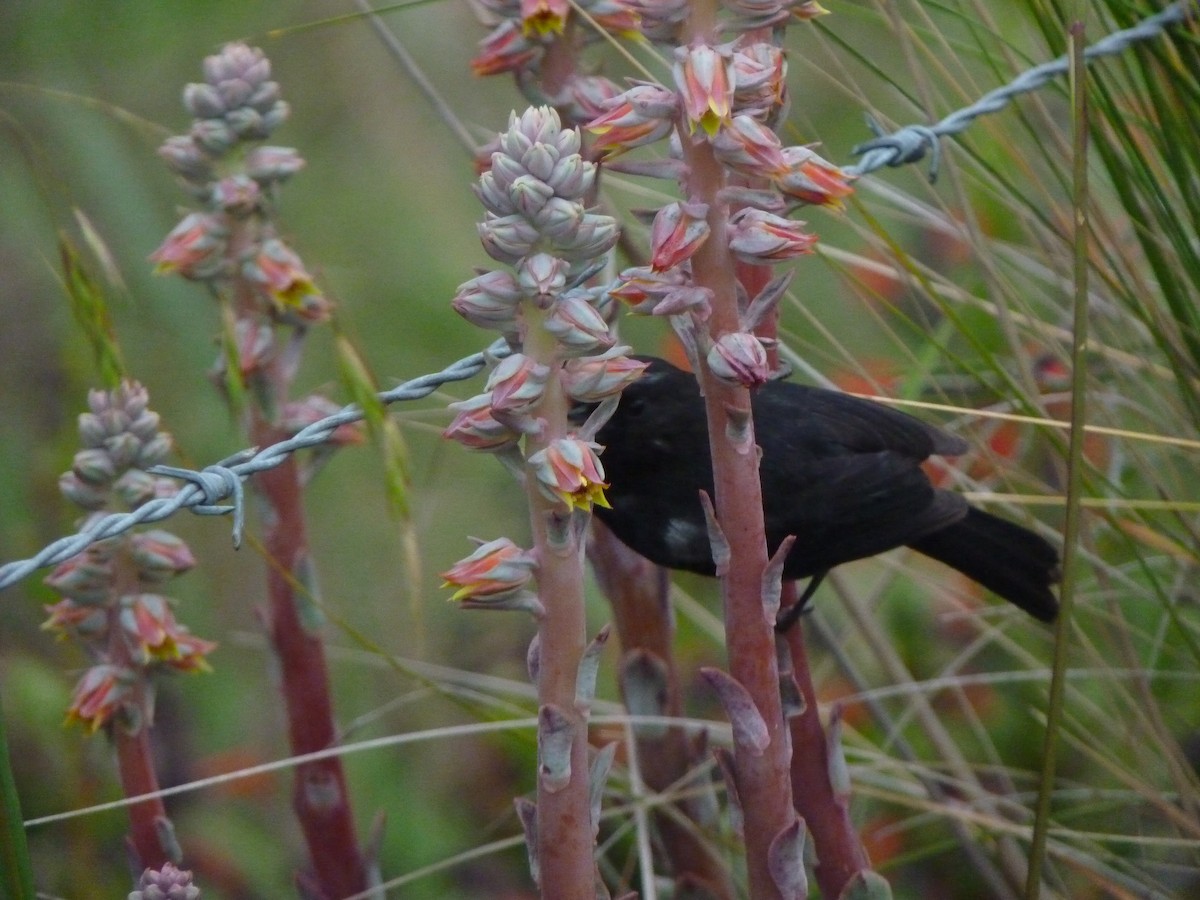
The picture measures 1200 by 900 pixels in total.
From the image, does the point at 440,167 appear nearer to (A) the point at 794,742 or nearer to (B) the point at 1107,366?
(B) the point at 1107,366

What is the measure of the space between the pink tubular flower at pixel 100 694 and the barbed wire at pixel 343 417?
15 cm

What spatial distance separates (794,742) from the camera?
1.63m

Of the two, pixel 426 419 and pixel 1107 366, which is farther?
pixel 426 419

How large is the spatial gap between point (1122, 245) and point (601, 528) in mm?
850

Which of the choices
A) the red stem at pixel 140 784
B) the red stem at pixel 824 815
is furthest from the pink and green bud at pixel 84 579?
the red stem at pixel 824 815

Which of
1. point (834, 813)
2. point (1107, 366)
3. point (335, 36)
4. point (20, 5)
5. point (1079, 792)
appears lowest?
point (1079, 792)

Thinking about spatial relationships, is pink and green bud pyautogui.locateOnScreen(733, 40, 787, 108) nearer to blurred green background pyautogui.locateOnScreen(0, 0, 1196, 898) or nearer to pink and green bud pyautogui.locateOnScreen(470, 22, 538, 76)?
pink and green bud pyautogui.locateOnScreen(470, 22, 538, 76)

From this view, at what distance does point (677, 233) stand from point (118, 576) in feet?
2.51

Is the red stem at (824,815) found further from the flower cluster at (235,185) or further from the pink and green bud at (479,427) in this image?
Result: the flower cluster at (235,185)

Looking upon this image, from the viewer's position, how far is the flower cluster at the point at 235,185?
5.59ft

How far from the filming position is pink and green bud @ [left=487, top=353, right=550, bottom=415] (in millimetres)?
1122

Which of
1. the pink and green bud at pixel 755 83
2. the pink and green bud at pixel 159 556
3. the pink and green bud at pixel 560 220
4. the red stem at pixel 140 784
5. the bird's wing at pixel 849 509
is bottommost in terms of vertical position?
the bird's wing at pixel 849 509

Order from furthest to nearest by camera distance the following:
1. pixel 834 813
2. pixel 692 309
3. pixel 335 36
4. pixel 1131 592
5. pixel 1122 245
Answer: pixel 335 36, pixel 1131 592, pixel 1122 245, pixel 834 813, pixel 692 309

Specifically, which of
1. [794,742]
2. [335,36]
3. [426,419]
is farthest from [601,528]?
[335,36]
